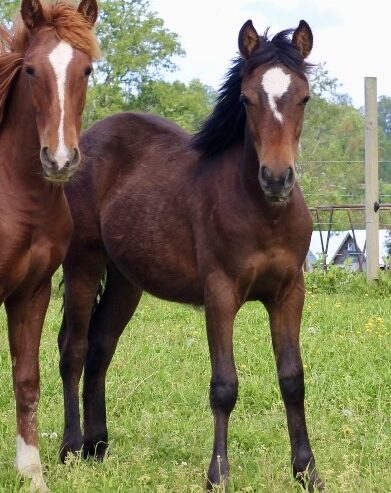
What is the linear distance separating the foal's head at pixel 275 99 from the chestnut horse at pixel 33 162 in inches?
33.0

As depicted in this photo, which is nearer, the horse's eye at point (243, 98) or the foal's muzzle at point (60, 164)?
the foal's muzzle at point (60, 164)

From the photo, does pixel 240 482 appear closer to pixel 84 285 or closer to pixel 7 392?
pixel 84 285

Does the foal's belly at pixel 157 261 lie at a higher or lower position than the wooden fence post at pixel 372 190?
lower

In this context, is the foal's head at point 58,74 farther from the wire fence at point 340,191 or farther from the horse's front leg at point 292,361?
the wire fence at point 340,191

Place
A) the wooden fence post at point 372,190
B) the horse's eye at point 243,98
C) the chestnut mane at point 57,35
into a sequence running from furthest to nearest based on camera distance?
the wooden fence post at point 372,190
the horse's eye at point 243,98
the chestnut mane at point 57,35

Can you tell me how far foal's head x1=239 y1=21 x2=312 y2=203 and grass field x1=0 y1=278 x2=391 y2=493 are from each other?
1523 mm

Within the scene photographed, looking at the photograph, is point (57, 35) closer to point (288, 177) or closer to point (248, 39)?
point (248, 39)

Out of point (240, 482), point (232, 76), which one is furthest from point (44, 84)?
point (240, 482)

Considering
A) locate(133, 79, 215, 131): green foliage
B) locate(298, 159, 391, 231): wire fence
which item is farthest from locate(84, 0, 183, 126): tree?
locate(298, 159, 391, 231): wire fence

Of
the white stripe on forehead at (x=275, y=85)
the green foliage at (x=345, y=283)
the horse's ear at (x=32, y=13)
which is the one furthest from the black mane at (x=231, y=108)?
the green foliage at (x=345, y=283)

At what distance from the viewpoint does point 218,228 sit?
4.80 meters

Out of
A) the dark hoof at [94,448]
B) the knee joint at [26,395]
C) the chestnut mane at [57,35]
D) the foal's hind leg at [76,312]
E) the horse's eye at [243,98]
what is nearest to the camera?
the chestnut mane at [57,35]

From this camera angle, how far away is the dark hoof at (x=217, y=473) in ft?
14.8

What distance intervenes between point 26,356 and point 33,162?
3.43 ft
